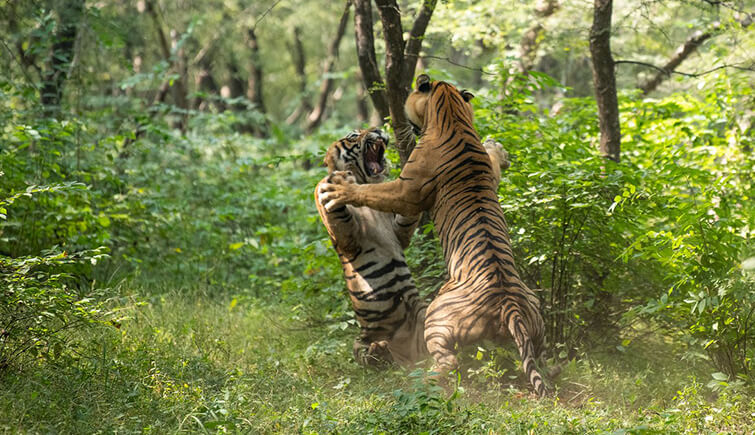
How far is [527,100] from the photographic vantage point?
241 inches

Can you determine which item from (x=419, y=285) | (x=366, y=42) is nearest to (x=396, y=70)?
(x=366, y=42)

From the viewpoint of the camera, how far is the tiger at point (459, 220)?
389cm

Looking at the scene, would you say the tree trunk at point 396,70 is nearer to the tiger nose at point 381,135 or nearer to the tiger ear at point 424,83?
the tiger nose at point 381,135

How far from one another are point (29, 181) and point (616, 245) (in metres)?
5.45

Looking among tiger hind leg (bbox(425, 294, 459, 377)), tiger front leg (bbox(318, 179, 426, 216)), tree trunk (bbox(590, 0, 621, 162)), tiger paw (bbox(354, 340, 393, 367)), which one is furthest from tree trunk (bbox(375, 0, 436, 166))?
tree trunk (bbox(590, 0, 621, 162))

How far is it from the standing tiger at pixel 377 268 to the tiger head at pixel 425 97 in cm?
30

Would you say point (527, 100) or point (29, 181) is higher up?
point (527, 100)

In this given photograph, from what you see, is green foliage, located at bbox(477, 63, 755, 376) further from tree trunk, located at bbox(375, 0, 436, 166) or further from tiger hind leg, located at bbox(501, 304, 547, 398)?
tiger hind leg, located at bbox(501, 304, 547, 398)

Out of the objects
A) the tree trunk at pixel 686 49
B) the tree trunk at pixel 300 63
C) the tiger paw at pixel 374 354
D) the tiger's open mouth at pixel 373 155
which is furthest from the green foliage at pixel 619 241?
the tree trunk at pixel 300 63

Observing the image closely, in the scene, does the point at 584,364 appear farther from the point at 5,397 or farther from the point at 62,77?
the point at 62,77

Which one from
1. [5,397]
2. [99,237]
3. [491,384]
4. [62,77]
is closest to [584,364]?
[491,384]

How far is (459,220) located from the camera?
13.6ft

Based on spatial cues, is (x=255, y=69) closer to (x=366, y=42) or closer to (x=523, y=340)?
(x=366, y=42)

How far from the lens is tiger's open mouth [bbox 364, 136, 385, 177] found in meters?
4.73
